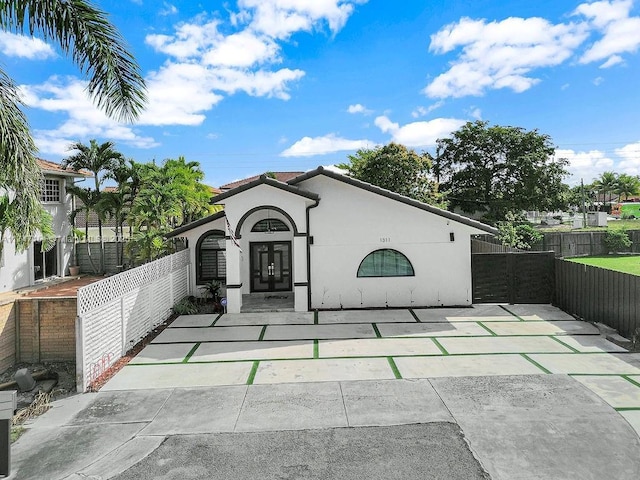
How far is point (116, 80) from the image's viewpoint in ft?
29.3

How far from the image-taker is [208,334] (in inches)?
472

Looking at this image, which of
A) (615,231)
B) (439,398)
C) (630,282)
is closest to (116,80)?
(439,398)

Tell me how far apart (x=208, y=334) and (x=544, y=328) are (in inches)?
355

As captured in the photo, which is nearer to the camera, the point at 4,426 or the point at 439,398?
the point at 4,426

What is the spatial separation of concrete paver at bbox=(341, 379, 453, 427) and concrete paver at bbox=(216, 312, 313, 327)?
5.11 meters

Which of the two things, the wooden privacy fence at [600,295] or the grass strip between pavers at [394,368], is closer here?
the grass strip between pavers at [394,368]

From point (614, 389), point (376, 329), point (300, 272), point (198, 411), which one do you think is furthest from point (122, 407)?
point (614, 389)

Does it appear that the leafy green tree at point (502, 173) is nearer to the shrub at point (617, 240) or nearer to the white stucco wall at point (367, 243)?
the shrub at point (617, 240)

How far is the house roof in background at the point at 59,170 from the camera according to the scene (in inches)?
856

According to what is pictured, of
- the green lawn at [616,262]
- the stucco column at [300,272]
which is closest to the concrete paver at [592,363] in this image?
the stucco column at [300,272]

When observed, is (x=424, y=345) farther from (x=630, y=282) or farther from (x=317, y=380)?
(x=630, y=282)

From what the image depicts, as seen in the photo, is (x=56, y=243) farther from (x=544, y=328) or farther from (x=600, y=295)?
(x=600, y=295)

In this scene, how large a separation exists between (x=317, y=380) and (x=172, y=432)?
2896mm

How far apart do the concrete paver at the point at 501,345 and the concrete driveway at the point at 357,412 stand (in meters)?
0.04
